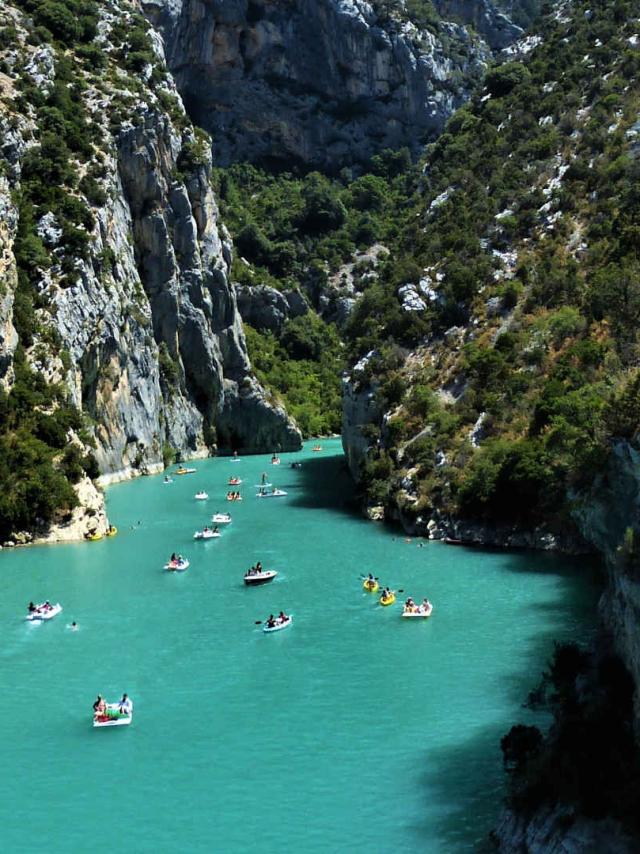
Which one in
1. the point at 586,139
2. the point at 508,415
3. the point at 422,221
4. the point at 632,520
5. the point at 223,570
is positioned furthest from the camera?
the point at 422,221

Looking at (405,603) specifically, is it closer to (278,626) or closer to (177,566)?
(278,626)

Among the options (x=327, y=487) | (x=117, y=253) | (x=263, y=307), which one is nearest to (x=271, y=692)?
(x=327, y=487)

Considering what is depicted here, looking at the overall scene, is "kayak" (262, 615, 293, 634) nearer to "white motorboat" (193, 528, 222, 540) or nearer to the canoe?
the canoe

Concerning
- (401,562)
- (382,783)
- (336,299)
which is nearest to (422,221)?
(401,562)

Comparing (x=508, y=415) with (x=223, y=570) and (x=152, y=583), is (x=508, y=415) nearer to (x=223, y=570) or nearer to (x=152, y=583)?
(x=223, y=570)

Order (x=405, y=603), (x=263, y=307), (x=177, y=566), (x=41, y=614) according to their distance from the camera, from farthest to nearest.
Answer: (x=263, y=307), (x=177, y=566), (x=405, y=603), (x=41, y=614)

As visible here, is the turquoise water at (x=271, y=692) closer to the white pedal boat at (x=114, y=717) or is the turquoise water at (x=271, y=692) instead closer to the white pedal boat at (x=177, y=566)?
the white pedal boat at (x=114, y=717)

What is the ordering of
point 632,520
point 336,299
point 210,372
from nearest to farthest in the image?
point 632,520
point 210,372
point 336,299
